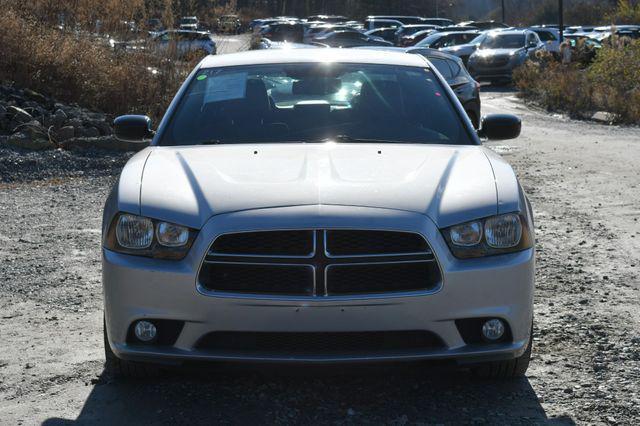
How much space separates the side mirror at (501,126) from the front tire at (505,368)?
5.72 feet

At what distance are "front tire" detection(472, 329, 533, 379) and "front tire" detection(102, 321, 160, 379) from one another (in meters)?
1.46

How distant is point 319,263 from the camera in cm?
450

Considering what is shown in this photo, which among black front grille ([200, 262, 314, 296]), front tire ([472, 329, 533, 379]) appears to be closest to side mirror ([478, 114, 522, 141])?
front tire ([472, 329, 533, 379])

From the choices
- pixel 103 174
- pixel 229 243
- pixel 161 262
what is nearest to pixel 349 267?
pixel 229 243

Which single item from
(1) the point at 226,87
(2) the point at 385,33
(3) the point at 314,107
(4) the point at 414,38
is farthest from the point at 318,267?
(2) the point at 385,33

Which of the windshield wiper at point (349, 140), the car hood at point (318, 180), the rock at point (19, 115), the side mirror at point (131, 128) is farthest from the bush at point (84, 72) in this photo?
the car hood at point (318, 180)

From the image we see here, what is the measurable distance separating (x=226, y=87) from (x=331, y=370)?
88.5 inches

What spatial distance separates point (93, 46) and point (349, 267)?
43.6 ft

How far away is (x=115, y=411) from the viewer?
4.70 meters

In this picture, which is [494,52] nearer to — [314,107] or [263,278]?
[314,107]

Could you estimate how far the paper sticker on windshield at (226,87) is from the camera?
627 centimetres

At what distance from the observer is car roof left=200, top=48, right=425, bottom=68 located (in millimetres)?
6590

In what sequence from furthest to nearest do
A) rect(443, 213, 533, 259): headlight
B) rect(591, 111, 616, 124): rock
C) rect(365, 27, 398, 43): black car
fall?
rect(365, 27, 398, 43): black car
rect(591, 111, 616, 124): rock
rect(443, 213, 533, 259): headlight

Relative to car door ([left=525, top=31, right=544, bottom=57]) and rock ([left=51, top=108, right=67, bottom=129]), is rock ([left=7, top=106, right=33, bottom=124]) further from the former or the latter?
car door ([left=525, top=31, right=544, bottom=57])
